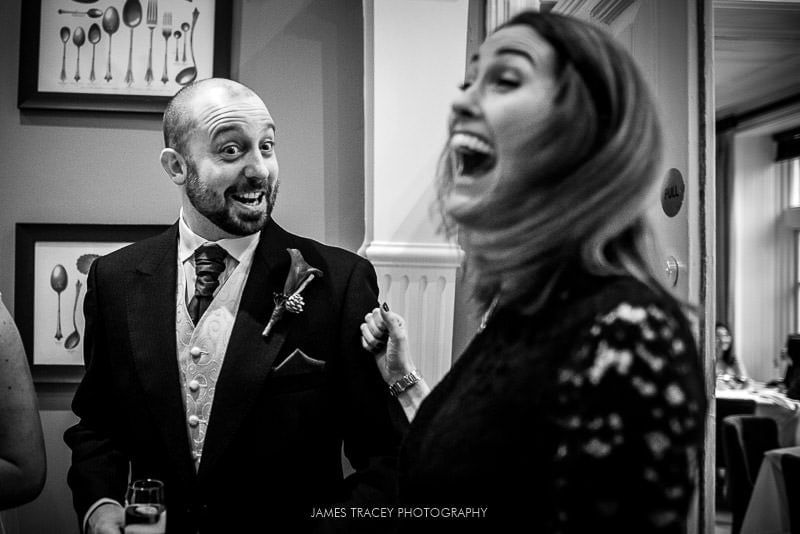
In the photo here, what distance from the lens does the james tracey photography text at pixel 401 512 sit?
81cm

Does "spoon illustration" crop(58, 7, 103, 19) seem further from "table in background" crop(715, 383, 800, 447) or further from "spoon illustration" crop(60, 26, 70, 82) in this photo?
"table in background" crop(715, 383, 800, 447)

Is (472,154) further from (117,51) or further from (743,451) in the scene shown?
(743,451)

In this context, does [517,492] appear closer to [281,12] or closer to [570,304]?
[570,304]

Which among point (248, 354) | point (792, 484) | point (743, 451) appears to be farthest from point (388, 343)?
point (743, 451)

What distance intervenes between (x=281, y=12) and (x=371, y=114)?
37 cm

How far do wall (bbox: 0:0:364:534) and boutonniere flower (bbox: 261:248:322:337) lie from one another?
0.30m

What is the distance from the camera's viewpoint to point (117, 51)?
1.72 m

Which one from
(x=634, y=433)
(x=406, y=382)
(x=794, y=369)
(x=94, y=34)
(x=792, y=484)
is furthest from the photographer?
(x=794, y=369)

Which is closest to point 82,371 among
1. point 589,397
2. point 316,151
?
point 316,151

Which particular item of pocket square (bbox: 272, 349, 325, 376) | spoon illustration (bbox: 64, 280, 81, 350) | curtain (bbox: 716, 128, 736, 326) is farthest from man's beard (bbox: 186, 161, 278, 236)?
curtain (bbox: 716, 128, 736, 326)

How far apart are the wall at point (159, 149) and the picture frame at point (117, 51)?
4 centimetres

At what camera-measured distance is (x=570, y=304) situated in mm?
778

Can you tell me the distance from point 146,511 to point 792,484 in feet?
8.07

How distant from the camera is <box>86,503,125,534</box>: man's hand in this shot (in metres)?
1.33
